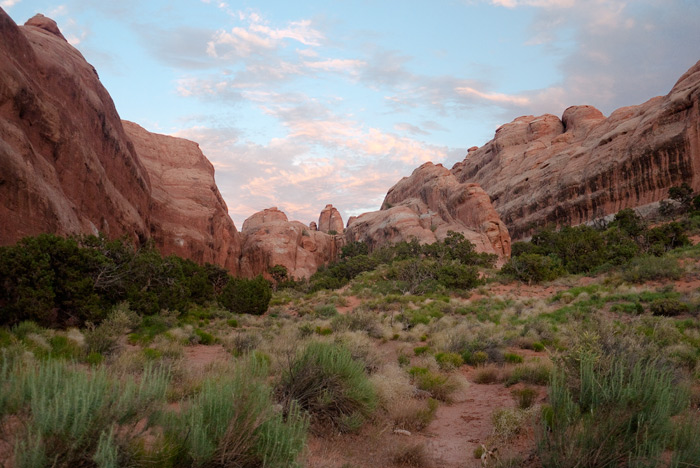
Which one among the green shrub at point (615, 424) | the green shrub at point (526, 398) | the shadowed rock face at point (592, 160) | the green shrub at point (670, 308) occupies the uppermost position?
the shadowed rock face at point (592, 160)

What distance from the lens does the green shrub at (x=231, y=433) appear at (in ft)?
10.6

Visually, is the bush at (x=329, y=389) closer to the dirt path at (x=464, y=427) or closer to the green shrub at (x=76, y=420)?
the dirt path at (x=464, y=427)

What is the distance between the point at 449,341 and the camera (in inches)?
444

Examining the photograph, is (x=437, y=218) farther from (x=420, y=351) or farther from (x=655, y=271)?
(x=420, y=351)

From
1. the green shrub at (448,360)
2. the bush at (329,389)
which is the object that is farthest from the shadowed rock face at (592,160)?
the bush at (329,389)

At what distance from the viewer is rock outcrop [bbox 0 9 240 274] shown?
16828 mm

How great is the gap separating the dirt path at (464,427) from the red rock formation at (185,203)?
31467mm

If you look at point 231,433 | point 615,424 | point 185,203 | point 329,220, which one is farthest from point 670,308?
point 329,220

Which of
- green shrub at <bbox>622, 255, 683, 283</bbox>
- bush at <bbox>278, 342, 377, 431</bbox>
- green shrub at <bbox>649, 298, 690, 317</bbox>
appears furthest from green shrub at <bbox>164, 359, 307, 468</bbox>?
green shrub at <bbox>622, 255, 683, 283</bbox>

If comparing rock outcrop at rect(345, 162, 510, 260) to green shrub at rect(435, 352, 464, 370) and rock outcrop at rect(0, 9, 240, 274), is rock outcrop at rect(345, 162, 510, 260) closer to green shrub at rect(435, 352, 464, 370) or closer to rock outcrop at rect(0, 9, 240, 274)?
rock outcrop at rect(0, 9, 240, 274)

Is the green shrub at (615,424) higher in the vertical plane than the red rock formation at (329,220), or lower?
lower

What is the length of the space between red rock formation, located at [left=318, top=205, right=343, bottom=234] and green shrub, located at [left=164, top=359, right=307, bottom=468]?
303 ft

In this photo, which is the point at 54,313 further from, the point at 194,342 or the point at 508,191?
the point at 508,191

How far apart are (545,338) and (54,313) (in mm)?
14633
